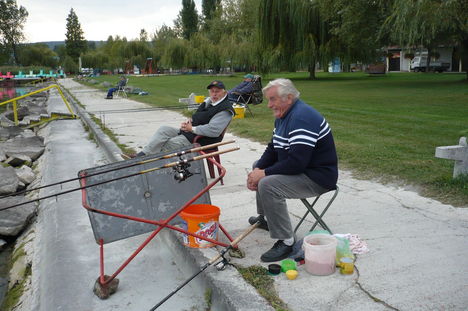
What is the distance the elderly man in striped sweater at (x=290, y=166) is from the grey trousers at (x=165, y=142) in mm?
2469

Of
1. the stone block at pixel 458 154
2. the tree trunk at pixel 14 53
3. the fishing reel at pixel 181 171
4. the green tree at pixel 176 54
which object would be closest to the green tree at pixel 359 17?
the stone block at pixel 458 154

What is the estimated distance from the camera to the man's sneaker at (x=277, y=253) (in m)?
3.65

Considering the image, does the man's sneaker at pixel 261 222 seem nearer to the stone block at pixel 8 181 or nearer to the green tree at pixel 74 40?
the stone block at pixel 8 181

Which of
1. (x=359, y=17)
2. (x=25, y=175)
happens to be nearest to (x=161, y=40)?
(x=359, y=17)

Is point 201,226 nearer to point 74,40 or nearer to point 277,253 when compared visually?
point 277,253

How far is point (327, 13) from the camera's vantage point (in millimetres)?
24000

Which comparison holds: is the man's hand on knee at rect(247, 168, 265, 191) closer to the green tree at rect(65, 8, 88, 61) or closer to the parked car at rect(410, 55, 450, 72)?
the parked car at rect(410, 55, 450, 72)

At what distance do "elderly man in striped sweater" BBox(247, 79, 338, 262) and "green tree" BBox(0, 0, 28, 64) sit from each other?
8680 centimetres

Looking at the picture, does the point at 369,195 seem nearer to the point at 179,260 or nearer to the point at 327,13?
the point at 179,260

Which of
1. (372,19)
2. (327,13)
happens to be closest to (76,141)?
(372,19)

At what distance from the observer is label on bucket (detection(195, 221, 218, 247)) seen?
3.81 m

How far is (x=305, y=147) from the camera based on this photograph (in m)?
3.59

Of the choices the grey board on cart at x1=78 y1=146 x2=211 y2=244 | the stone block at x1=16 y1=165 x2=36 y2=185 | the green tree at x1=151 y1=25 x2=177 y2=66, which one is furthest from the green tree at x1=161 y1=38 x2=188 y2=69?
the grey board on cart at x1=78 y1=146 x2=211 y2=244

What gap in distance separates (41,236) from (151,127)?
22.0 ft
